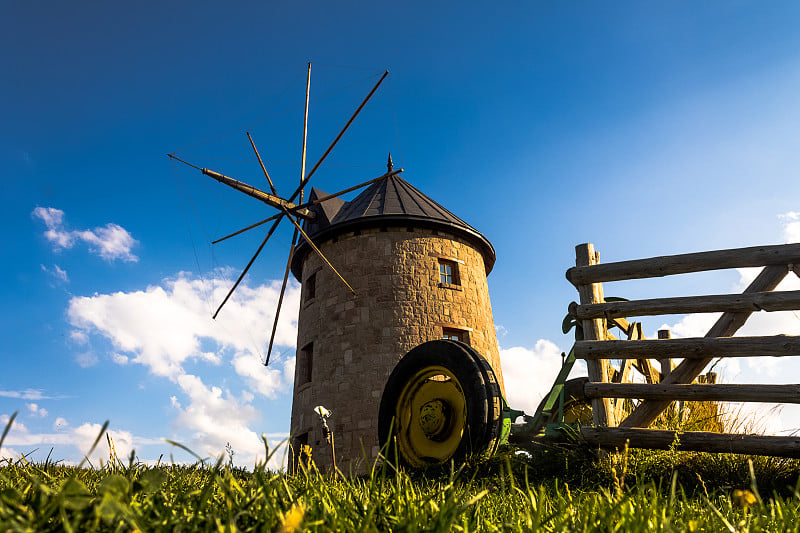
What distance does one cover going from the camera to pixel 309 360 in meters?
17.7

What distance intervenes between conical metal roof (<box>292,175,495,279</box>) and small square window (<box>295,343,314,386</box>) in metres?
3.39

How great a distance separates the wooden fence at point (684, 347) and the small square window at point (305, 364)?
11963 mm

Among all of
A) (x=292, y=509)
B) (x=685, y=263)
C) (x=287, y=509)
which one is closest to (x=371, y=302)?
(x=685, y=263)

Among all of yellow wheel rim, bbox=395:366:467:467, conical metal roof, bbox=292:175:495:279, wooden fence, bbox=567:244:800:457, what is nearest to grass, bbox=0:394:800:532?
wooden fence, bbox=567:244:800:457

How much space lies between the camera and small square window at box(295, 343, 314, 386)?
17.3 meters

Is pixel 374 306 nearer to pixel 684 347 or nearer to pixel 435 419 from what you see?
pixel 435 419

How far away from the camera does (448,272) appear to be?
17.4 metres

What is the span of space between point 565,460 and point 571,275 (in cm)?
210

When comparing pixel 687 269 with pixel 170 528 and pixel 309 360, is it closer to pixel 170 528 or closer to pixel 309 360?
pixel 170 528

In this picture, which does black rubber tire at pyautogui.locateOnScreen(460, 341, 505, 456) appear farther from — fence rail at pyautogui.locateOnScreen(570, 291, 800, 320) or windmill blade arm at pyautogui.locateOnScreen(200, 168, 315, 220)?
windmill blade arm at pyautogui.locateOnScreen(200, 168, 315, 220)

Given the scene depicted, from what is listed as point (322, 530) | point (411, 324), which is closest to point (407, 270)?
point (411, 324)

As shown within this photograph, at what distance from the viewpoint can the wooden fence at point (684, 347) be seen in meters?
5.59

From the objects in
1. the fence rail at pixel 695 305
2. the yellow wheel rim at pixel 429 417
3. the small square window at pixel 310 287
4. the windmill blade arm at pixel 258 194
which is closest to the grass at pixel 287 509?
the fence rail at pixel 695 305

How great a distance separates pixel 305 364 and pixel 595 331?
40.3ft
